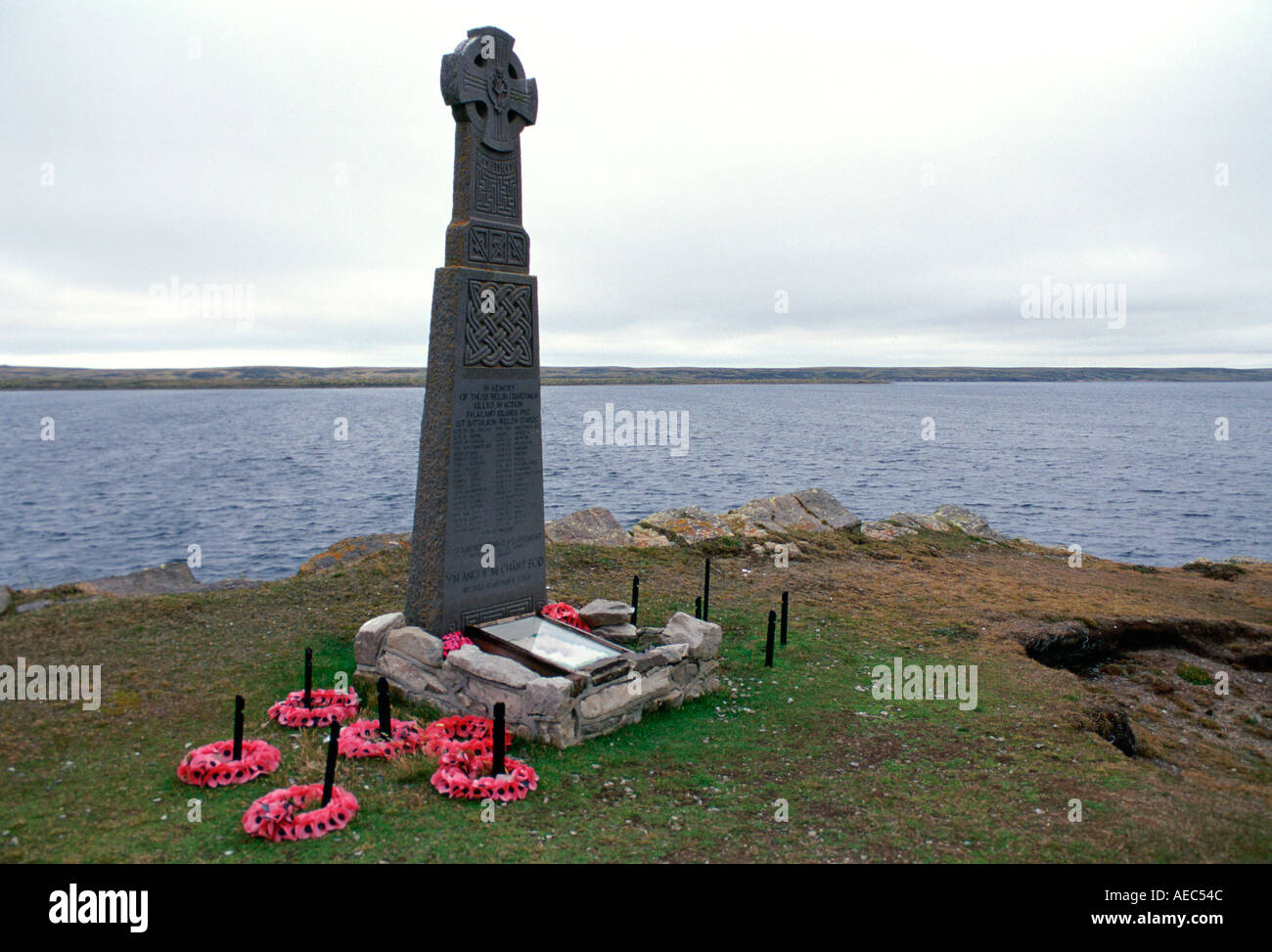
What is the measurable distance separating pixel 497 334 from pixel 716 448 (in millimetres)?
61836

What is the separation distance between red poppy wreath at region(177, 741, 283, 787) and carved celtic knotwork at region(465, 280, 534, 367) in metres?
5.32

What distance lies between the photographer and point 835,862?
20.6 feet

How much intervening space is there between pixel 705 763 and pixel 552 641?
114 inches

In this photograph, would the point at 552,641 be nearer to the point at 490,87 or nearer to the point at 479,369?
the point at 479,369

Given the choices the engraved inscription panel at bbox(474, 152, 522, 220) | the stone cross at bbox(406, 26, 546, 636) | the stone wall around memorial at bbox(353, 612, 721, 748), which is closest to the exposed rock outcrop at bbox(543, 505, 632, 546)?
the stone cross at bbox(406, 26, 546, 636)

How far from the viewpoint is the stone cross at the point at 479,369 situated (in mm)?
10391

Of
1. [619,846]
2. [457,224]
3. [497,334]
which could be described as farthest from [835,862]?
[457,224]

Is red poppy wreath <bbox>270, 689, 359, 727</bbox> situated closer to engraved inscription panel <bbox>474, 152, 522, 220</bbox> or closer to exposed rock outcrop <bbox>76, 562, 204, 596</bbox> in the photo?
engraved inscription panel <bbox>474, 152, 522, 220</bbox>

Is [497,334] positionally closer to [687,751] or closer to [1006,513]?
[687,751]

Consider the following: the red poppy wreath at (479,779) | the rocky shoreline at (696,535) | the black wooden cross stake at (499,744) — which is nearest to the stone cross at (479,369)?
the red poppy wreath at (479,779)

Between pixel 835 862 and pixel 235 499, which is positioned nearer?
pixel 835 862

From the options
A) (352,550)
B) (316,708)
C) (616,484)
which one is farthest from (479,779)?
(616,484)

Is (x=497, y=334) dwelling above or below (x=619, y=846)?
above

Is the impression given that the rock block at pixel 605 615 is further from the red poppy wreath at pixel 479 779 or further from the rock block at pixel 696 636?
the red poppy wreath at pixel 479 779
